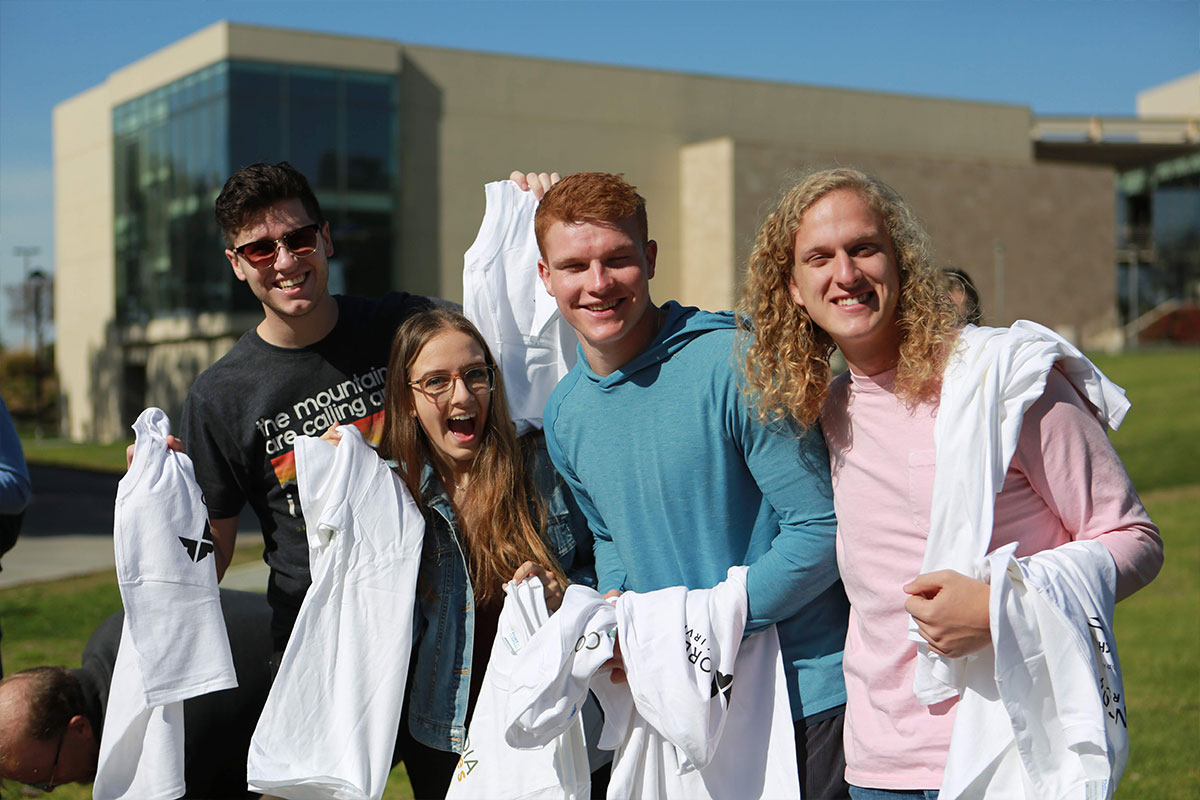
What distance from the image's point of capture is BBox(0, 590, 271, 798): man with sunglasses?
4359mm

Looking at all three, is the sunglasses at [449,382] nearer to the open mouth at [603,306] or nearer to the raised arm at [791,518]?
the open mouth at [603,306]

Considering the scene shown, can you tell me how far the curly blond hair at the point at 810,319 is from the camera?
2.74 metres

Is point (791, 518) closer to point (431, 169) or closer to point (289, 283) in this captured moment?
point (289, 283)

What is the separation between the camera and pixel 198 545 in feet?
11.7

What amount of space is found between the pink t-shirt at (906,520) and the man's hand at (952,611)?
0.57ft

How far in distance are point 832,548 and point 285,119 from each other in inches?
1358

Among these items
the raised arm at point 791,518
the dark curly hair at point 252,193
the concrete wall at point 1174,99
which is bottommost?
the raised arm at point 791,518

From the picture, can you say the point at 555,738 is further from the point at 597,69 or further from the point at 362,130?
the point at 597,69

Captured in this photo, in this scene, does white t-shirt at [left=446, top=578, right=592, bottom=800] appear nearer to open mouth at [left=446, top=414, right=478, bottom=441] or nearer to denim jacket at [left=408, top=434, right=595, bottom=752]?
denim jacket at [left=408, top=434, right=595, bottom=752]

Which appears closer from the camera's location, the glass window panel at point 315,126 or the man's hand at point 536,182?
the man's hand at point 536,182

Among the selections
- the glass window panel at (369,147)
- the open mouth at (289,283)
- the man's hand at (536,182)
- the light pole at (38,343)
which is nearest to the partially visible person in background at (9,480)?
the open mouth at (289,283)

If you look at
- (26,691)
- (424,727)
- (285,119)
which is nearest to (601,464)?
(424,727)

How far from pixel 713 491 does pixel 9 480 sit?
108 inches

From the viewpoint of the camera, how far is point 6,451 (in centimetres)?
429
